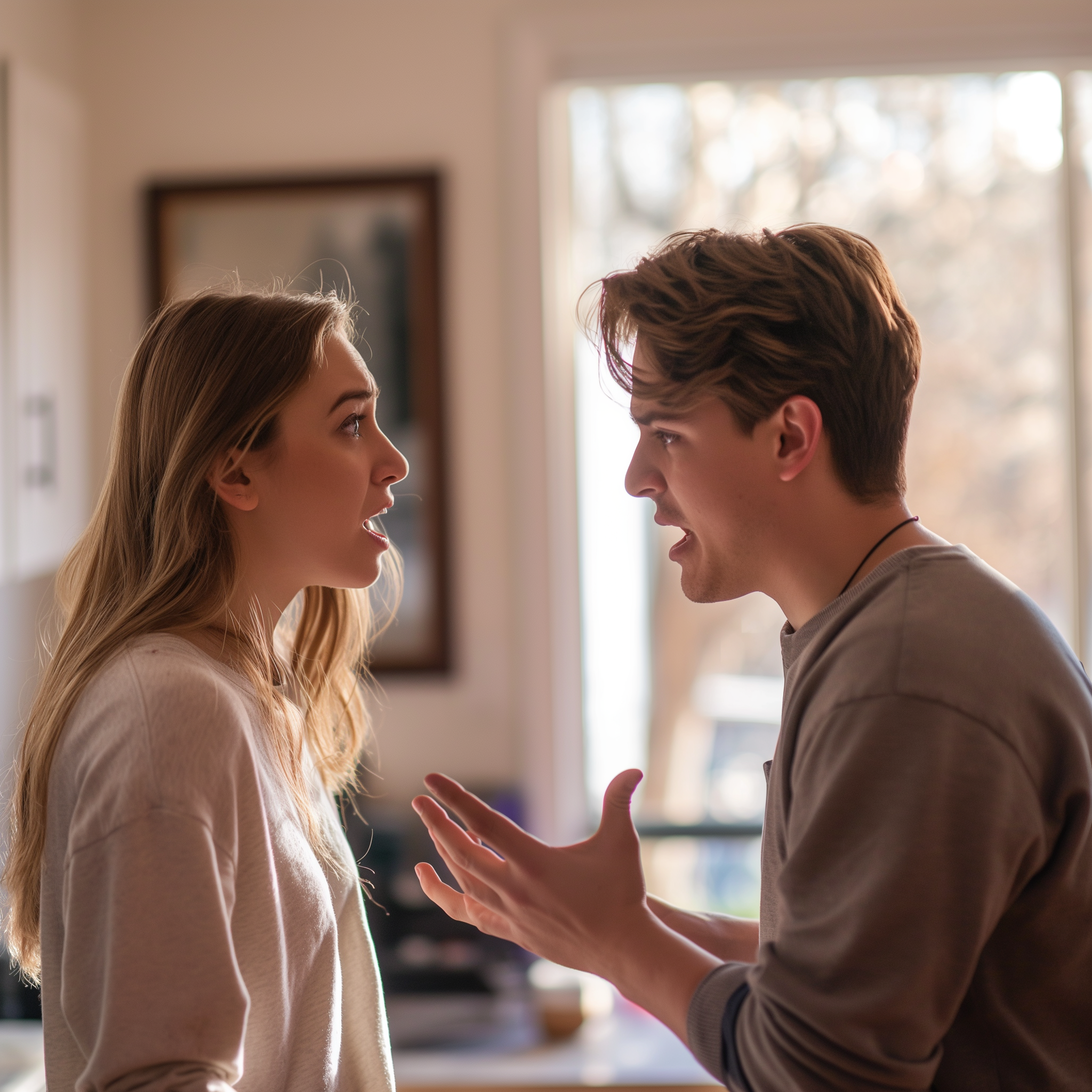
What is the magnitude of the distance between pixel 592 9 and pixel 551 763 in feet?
5.68

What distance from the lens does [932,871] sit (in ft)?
2.39

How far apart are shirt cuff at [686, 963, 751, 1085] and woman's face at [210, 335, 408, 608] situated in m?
0.57

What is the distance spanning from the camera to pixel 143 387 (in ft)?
3.56

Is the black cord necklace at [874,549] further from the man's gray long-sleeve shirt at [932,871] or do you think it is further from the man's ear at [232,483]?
the man's ear at [232,483]

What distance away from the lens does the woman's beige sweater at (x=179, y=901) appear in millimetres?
794

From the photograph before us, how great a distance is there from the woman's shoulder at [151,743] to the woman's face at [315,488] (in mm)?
185

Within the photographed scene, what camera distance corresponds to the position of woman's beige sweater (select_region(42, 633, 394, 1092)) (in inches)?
31.3

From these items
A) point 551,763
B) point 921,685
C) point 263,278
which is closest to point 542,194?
point 263,278

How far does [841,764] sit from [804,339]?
41 centimetres

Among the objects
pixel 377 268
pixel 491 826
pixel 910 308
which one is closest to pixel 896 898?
pixel 491 826

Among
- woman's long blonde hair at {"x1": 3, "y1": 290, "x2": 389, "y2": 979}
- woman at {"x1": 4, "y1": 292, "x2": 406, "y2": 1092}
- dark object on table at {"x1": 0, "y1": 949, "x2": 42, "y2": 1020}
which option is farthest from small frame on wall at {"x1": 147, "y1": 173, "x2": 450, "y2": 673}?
woman's long blonde hair at {"x1": 3, "y1": 290, "x2": 389, "y2": 979}

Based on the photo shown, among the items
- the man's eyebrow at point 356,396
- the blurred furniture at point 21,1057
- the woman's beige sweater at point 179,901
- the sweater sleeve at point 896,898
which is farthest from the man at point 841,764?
the blurred furniture at point 21,1057

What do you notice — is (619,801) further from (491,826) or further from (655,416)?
(655,416)

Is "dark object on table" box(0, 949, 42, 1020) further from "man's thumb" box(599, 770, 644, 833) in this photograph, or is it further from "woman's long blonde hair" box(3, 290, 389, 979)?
"man's thumb" box(599, 770, 644, 833)
